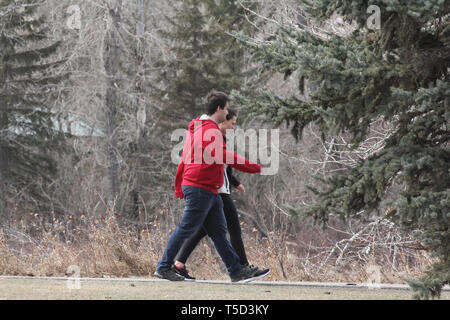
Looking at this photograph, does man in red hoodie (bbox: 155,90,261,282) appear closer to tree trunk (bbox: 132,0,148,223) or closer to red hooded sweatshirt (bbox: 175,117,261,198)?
red hooded sweatshirt (bbox: 175,117,261,198)

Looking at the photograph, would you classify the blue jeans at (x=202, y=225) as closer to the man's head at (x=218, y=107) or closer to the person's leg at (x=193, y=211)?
the person's leg at (x=193, y=211)

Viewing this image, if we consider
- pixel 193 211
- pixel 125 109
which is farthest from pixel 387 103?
pixel 125 109

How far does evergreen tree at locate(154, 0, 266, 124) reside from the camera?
82.2 feet

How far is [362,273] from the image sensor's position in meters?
9.99

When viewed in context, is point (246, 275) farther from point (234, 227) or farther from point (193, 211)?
point (193, 211)

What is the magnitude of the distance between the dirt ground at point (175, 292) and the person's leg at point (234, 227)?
1.13 ft

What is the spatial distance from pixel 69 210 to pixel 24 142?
2.85 metres

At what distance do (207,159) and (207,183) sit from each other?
10.2 inches

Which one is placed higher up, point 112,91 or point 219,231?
point 112,91

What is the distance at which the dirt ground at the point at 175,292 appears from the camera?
24.9 feet

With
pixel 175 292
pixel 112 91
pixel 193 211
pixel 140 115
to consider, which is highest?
pixel 112 91

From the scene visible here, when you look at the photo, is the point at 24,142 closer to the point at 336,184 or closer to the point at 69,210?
the point at 69,210

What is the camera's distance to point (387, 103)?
20.7ft
